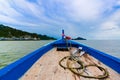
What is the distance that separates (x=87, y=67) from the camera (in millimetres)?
3553

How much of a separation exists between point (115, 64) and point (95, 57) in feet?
4.47

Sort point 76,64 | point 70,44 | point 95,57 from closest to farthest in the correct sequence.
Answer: point 76,64
point 95,57
point 70,44

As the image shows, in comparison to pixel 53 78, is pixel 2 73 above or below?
above

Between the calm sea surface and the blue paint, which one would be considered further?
the calm sea surface

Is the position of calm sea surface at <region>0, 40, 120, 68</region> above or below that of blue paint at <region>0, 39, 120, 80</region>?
below

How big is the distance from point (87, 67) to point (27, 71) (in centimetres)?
132

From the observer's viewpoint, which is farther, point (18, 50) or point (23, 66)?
point (18, 50)

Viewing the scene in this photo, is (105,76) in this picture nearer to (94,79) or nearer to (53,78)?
(94,79)

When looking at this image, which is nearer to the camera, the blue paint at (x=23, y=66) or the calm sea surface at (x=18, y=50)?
the blue paint at (x=23, y=66)

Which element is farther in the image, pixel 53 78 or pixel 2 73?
pixel 53 78

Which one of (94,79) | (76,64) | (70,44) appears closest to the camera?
(94,79)

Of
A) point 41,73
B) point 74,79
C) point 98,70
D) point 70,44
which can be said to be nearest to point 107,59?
point 98,70

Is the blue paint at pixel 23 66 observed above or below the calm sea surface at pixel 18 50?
above

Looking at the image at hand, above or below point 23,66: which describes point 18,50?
below
